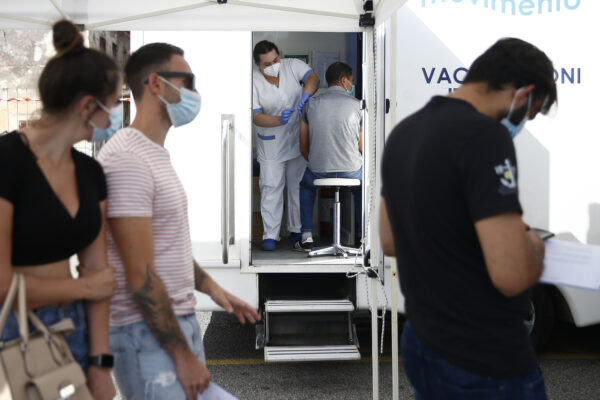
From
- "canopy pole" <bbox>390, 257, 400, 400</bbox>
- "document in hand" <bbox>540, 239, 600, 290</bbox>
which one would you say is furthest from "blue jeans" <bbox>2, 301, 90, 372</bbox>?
"canopy pole" <bbox>390, 257, 400, 400</bbox>

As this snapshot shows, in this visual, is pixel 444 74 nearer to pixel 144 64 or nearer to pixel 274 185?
pixel 274 185

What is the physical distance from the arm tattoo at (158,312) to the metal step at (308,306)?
2.46 metres

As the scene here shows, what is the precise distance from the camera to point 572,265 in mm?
1658

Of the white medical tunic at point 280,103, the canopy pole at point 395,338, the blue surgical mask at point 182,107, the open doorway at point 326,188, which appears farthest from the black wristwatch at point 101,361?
the white medical tunic at point 280,103

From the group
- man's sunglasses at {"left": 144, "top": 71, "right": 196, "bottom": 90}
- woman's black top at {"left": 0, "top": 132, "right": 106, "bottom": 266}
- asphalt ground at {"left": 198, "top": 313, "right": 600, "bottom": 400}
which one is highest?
man's sunglasses at {"left": 144, "top": 71, "right": 196, "bottom": 90}

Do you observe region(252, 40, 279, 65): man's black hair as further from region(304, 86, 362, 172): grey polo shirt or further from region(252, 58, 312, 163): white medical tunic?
region(304, 86, 362, 172): grey polo shirt

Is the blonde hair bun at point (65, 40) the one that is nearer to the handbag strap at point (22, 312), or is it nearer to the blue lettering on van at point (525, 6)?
the handbag strap at point (22, 312)

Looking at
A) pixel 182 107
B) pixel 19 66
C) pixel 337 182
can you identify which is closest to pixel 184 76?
pixel 182 107

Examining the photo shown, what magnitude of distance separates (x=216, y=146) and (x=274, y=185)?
133cm

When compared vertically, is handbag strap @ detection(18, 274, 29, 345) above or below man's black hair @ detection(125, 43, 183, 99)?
below

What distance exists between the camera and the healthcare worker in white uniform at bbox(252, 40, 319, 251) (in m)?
5.41

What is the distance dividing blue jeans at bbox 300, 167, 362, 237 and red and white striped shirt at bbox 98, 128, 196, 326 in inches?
144

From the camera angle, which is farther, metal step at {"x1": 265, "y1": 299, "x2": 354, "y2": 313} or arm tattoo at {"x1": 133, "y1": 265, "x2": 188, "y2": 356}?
metal step at {"x1": 265, "y1": 299, "x2": 354, "y2": 313}

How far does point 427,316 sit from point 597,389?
3.19m
